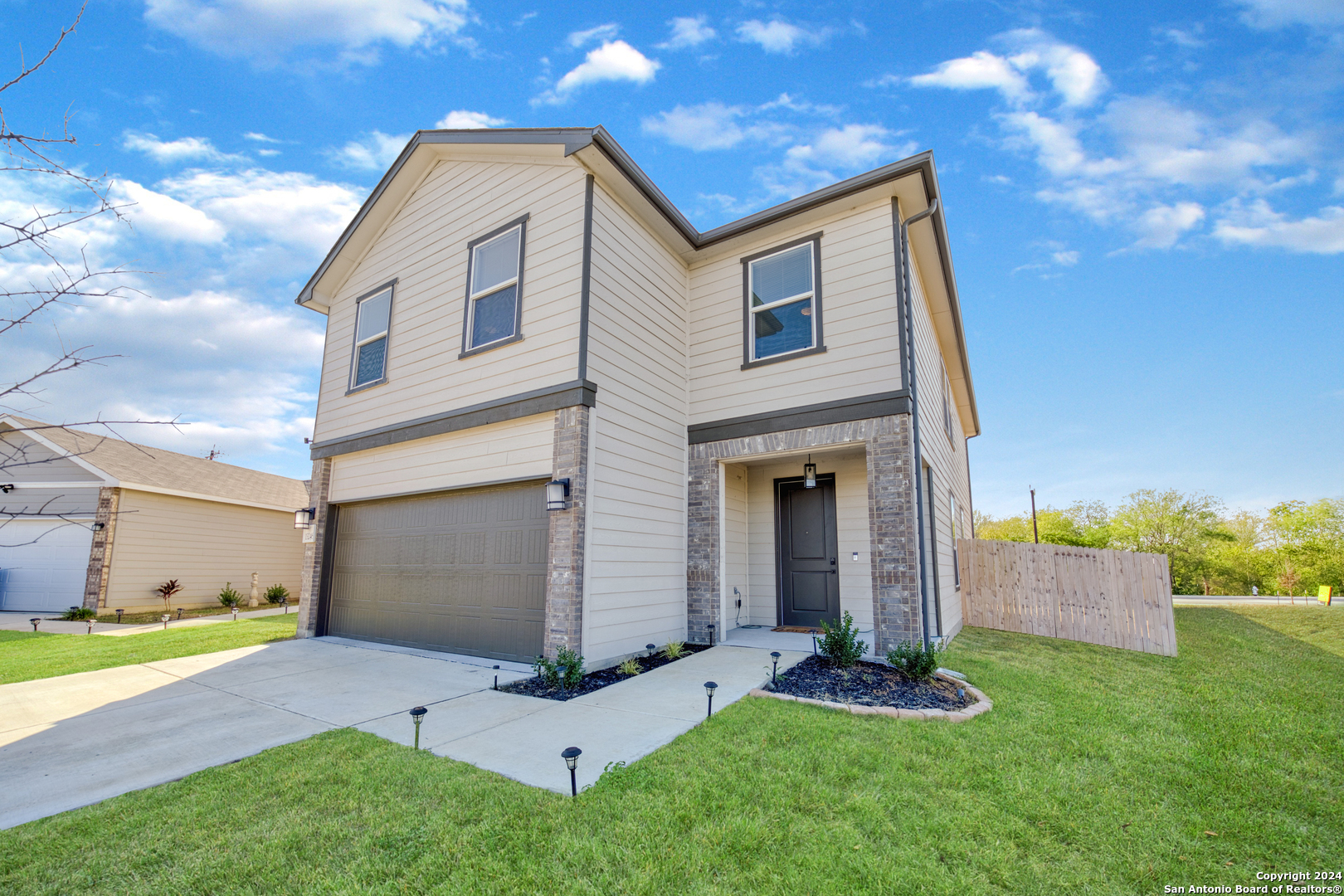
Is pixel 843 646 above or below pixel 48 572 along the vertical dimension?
below

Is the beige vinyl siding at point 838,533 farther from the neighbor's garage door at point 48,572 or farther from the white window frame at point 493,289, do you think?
the neighbor's garage door at point 48,572

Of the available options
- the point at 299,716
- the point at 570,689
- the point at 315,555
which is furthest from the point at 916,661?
the point at 315,555

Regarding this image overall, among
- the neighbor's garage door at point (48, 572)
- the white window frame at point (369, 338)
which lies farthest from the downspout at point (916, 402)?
the neighbor's garage door at point (48, 572)

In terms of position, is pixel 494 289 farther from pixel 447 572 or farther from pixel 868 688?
pixel 868 688

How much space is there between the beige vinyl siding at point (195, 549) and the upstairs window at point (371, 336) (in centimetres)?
858

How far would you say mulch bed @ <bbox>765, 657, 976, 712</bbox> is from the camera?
5.01 metres

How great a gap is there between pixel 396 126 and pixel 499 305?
382 cm

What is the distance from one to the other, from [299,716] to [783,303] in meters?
6.96

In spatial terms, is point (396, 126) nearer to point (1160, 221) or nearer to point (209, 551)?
point (209, 551)

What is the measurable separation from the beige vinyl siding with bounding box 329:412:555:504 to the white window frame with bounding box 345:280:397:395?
1.09 metres

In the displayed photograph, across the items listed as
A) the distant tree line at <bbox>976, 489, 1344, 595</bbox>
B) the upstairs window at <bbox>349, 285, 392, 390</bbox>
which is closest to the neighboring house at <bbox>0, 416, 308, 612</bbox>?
the upstairs window at <bbox>349, 285, 392, 390</bbox>

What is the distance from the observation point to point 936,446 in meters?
Result: 9.10

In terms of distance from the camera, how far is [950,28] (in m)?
7.98

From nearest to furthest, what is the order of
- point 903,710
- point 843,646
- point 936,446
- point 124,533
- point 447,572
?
1. point 903,710
2. point 843,646
3. point 447,572
4. point 936,446
5. point 124,533
